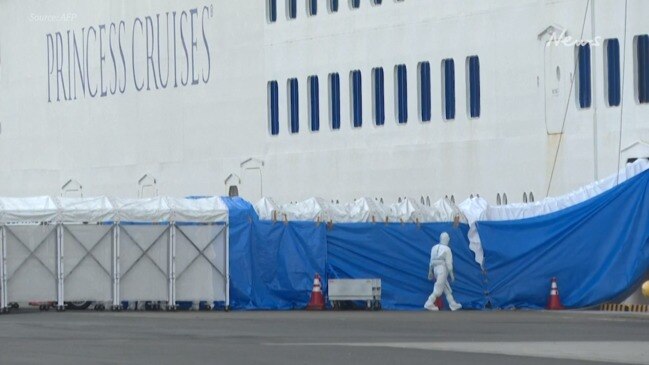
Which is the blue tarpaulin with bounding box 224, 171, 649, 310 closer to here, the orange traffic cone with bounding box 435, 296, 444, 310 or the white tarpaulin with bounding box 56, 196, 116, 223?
the orange traffic cone with bounding box 435, 296, 444, 310

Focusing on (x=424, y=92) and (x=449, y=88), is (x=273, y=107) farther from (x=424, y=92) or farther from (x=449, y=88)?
(x=449, y=88)

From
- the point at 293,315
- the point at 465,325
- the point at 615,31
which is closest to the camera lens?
the point at 465,325

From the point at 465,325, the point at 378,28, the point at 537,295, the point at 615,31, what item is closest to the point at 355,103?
the point at 378,28

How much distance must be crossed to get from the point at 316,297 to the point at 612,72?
8.98 meters

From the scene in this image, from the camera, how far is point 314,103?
49438mm

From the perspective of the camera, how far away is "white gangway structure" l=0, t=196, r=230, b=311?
113 ft

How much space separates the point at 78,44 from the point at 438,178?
19258 mm

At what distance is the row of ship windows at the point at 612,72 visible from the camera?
1537 inches

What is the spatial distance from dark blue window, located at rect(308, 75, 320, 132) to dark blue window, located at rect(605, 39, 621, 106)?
11.2 meters

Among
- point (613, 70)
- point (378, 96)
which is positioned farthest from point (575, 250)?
point (378, 96)

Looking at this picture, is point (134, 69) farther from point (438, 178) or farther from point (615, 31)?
point (615, 31)

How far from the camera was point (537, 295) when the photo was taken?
36.0 meters

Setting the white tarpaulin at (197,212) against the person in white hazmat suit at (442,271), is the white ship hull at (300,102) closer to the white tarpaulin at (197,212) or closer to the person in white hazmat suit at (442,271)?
the person in white hazmat suit at (442,271)

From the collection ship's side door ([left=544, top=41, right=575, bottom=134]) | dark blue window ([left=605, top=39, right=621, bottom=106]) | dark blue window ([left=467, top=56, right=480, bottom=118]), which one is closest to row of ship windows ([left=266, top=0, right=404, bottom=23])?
dark blue window ([left=467, top=56, right=480, bottom=118])
